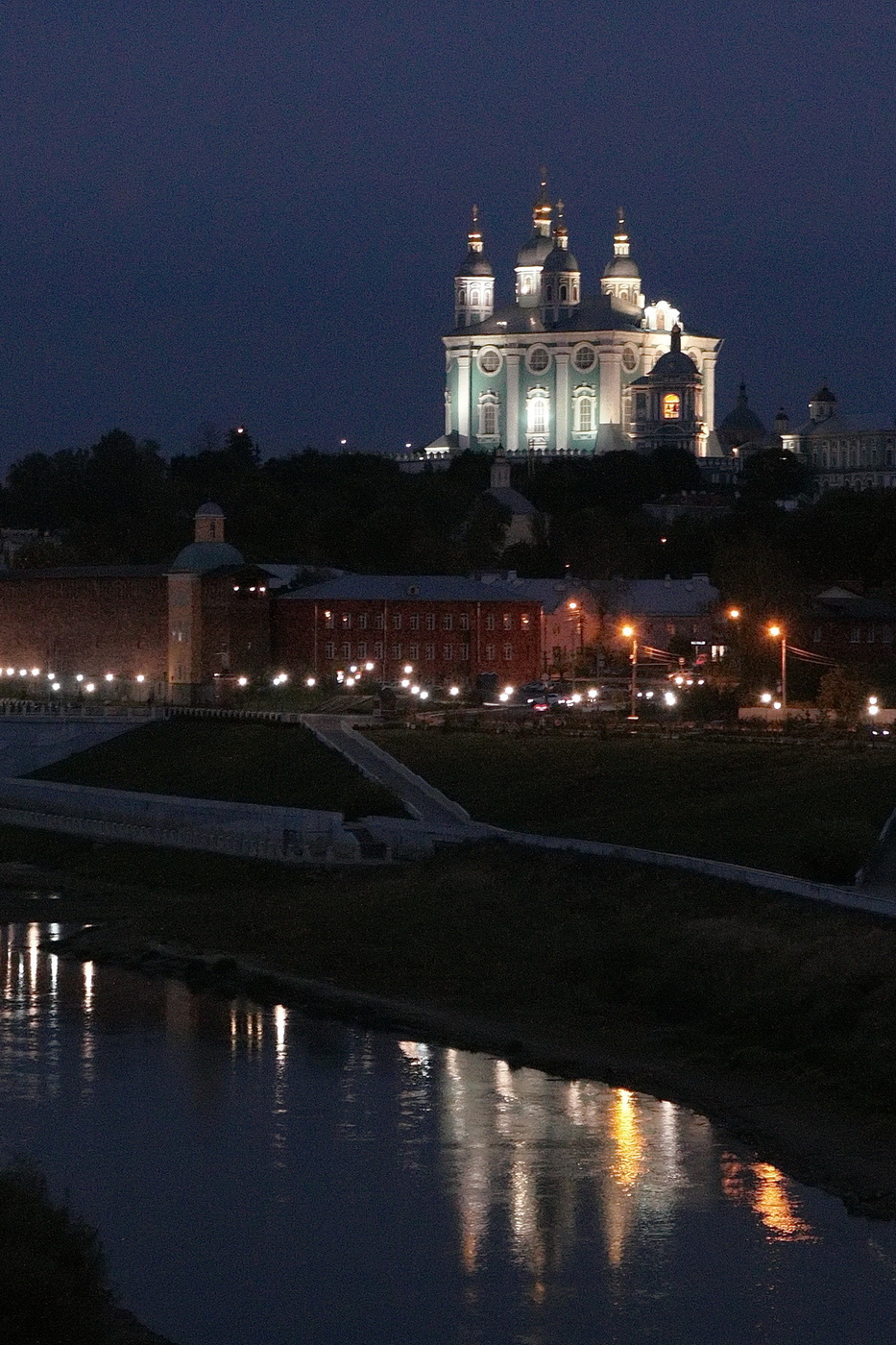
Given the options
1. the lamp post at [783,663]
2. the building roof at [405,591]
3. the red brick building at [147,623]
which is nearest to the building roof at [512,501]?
the red brick building at [147,623]

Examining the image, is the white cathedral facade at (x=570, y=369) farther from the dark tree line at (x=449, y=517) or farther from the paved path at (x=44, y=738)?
the paved path at (x=44, y=738)

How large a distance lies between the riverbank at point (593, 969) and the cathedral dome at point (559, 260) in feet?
393

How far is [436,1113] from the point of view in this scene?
27.7 metres

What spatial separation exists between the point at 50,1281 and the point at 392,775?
33243 millimetres

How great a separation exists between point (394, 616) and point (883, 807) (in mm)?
41014

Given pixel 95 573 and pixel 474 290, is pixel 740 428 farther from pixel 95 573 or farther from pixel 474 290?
pixel 95 573

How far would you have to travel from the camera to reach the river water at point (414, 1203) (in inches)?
A: 846

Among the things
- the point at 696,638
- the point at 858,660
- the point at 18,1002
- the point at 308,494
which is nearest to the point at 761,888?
the point at 18,1002

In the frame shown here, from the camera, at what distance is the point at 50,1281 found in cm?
1889

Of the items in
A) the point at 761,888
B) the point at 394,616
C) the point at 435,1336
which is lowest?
the point at 435,1336

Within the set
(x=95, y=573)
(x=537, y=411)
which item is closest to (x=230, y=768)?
(x=95, y=573)

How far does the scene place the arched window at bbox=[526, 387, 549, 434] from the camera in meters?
161

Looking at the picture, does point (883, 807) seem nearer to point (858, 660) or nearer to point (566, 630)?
point (858, 660)

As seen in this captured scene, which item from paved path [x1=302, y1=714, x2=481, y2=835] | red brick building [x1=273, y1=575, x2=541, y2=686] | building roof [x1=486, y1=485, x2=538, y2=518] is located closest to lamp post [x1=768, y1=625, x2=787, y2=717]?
→ paved path [x1=302, y1=714, x2=481, y2=835]
